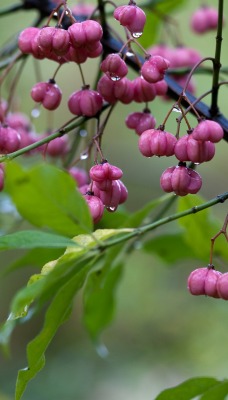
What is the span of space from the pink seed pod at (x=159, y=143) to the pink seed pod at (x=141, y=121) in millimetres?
145

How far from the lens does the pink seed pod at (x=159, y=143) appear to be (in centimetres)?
128

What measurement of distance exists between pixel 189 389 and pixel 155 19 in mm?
1344

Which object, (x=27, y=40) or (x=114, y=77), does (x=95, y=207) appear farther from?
(x=27, y=40)

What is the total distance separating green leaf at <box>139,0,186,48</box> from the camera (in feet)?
7.47

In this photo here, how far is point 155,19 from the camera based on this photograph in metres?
2.39

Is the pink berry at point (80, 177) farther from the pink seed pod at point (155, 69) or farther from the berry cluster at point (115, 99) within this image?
the pink seed pod at point (155, 69)

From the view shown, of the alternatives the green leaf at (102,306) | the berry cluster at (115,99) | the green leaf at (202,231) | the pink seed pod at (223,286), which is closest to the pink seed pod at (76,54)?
the berry cluster at (115,99)

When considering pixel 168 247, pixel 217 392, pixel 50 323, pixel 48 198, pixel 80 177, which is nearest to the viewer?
pixel 48 198

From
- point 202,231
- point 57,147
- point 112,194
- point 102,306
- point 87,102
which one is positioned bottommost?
point 102,306

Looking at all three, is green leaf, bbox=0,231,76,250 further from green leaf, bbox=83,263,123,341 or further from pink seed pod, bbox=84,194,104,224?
green leaf, bbox=83,263,123,341

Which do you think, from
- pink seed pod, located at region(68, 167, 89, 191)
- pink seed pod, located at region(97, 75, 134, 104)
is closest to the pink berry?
pink seed pod, located at region(68, 167, 89, 191)

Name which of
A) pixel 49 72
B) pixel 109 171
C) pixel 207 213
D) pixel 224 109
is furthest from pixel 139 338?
pixel 109 171

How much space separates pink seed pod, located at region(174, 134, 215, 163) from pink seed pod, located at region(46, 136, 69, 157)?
80cm

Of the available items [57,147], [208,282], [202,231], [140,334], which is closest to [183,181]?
[208,282]
